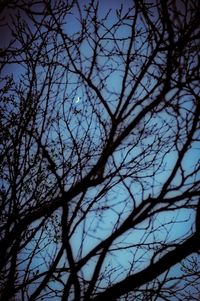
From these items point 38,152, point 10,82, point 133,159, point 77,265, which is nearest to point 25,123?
point 38,152

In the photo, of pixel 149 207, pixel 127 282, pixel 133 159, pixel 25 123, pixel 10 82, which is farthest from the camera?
pixel 10 82

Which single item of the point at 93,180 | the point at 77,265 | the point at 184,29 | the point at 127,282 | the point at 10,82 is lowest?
the point at 127,282

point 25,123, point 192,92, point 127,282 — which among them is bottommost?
point 127,282

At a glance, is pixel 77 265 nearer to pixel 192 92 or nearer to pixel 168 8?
pixel 192 92

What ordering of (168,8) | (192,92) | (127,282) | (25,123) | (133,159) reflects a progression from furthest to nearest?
(25,123) → (133,159) → (192,92) → (168,8) → (127,282)

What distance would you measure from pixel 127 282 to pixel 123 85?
2278 mm

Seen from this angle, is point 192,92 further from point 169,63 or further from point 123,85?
point 123,85

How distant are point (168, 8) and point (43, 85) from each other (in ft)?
9.18

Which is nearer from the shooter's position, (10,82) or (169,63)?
(169,63)

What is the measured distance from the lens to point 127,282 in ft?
8.77

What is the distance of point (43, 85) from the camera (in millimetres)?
5590

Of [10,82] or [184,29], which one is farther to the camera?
[10,82]

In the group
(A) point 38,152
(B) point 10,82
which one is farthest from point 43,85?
(A) point 38,152

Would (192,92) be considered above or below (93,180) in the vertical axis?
above
